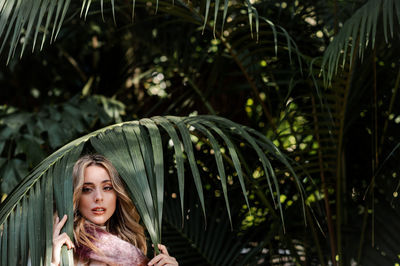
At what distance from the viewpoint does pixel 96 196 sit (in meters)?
1.32

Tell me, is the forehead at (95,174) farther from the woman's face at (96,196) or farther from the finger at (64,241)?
the finger at (64,241)

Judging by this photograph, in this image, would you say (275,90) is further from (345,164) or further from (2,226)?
(2,226)

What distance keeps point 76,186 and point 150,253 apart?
0.66 metres

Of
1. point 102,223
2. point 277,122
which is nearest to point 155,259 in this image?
point 102,223

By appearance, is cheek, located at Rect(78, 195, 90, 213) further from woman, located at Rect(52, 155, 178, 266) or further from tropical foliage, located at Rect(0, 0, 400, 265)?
tropical foliage, located at Rect(0, 0, 400, 265)

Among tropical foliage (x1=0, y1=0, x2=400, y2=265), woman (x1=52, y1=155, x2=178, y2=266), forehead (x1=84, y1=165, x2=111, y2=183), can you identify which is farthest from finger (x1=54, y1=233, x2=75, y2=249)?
tropical foliage (x1=0, y1=0, x2=400, y2=265)

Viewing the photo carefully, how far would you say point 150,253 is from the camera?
1.91m

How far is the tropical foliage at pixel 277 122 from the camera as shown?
191 cm

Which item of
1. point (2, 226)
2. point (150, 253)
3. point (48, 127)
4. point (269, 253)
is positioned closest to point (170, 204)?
point (150, 253)

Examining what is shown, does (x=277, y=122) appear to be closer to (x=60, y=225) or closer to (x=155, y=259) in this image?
(x=155, y=259)

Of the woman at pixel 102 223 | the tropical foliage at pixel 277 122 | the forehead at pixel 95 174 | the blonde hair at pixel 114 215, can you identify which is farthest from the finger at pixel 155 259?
the tropical foliage at pixel 277 122

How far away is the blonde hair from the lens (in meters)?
1.29

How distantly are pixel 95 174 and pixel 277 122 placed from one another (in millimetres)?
752

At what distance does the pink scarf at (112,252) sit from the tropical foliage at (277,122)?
0.53 meters
